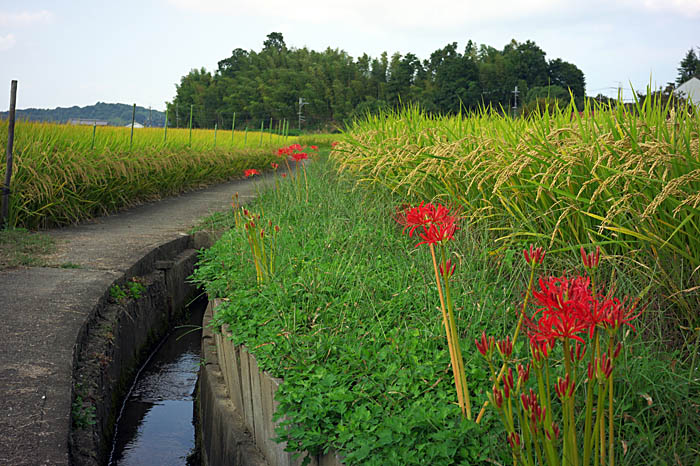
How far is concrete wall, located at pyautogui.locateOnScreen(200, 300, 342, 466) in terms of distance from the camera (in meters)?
2.17

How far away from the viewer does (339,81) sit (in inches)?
2859

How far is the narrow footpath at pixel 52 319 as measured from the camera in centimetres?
212

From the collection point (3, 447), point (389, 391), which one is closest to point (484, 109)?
point (389, 391)

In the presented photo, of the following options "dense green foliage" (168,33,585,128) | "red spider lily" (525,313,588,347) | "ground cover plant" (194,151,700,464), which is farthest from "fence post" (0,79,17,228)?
"dense green foliage" (168,33,585,128)

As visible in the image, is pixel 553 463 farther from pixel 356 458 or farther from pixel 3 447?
pixel 3 447

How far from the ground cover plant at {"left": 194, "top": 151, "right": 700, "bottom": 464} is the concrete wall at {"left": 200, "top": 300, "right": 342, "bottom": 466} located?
0.27 ft

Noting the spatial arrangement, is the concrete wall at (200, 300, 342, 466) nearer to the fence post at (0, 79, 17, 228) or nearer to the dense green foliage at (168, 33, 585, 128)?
the fence post at (0, 79, 17, 228)

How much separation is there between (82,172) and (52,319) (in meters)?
3.12

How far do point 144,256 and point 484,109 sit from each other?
3078 millimetres

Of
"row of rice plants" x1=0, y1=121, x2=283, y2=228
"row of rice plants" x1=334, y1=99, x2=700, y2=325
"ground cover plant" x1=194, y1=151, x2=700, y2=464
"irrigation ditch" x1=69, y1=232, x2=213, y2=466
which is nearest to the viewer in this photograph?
"ground cover plant" x1=194, y1=151, x2=700, y2=464

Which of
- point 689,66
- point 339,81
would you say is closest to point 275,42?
point 339,81

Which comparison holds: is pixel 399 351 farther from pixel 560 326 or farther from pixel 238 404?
pixel 560 326

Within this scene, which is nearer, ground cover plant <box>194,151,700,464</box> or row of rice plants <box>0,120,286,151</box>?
ground cover plant <box>194,151,700,464</box>

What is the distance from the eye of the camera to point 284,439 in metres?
1.92
